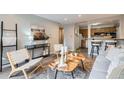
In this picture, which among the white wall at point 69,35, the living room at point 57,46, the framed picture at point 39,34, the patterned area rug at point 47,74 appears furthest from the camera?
the white wall at point 69,35

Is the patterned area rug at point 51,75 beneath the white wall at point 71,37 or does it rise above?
beneath

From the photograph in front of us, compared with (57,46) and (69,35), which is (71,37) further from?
(57,46)

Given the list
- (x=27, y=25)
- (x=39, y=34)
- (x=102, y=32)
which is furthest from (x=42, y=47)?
(x=102, y=32)

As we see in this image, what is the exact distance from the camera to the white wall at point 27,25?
2443mm

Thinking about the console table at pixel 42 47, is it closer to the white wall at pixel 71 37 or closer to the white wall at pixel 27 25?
the white wall at pixel 27 25

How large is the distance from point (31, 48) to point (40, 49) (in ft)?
0.88

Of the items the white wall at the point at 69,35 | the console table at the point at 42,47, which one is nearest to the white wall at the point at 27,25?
the console table at the point at 42,47

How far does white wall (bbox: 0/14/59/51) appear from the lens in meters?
2.44

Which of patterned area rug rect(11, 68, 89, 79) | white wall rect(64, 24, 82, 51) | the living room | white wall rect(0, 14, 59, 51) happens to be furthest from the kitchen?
patterned area rug rect(11, 68, 89, 79)

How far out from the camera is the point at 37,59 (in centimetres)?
288
